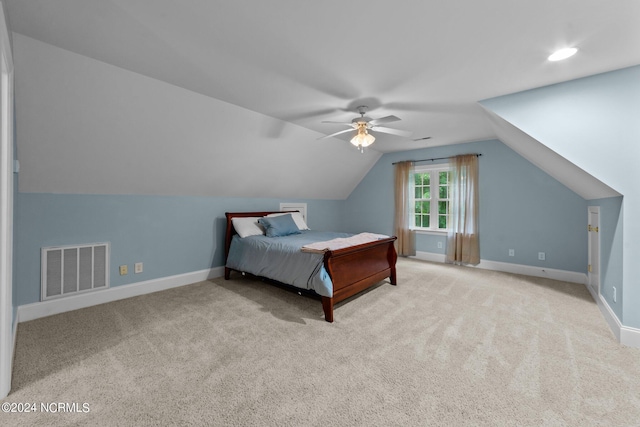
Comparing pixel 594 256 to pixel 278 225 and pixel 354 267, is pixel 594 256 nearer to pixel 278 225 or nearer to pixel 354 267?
pixel 354 267

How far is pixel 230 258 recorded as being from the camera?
389cm

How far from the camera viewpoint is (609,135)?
2.29 metres

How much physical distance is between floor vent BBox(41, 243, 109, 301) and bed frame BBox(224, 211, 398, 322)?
1.46 metres

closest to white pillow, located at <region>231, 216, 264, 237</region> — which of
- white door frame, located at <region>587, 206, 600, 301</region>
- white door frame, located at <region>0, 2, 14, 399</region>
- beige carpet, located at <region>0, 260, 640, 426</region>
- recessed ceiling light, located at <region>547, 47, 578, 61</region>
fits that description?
beige carpet, located at <region>0, 260, 640, 426</region>

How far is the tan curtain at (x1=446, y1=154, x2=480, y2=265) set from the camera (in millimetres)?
4711

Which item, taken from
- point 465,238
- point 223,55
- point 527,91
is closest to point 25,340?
point 223,55

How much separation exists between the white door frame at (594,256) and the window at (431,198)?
6.37 feet

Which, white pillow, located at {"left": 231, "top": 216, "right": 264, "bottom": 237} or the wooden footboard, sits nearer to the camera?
the wooden footboard

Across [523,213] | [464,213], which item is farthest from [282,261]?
[523,213]

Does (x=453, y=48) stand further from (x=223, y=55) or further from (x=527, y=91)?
(x=223, y=55)

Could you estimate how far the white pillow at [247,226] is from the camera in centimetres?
393

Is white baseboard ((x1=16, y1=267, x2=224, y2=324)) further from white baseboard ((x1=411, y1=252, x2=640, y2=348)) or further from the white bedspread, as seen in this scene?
white baseboard ((x1=411, y1=252, x2=640, y2=348))

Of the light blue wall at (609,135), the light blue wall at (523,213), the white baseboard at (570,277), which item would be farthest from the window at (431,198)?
the light blue wall at (609,135)

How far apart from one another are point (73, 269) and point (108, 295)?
1.48 feet
